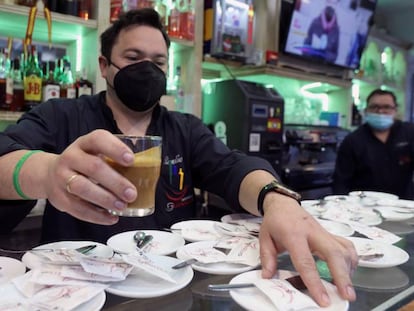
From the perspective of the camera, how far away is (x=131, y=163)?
59 cm

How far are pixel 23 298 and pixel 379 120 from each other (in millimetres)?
2685

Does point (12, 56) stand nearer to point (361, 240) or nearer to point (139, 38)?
point (139, 38)

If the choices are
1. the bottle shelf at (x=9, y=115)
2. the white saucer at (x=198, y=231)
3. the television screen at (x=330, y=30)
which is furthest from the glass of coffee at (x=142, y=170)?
the television screen at (x=330, y=30)

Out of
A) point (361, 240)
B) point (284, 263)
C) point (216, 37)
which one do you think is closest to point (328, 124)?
point (216, 37)

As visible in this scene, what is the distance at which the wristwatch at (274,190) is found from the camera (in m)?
0.89

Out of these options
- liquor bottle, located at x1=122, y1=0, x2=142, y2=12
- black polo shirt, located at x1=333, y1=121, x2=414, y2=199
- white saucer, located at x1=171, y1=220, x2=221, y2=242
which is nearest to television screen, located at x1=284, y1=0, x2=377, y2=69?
black polo shirt, located at x1=333, y1=121, x2=414, y2=199

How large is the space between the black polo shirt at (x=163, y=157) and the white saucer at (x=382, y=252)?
0.33m

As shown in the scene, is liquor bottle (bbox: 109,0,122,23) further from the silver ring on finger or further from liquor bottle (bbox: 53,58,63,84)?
the silver ring on finger

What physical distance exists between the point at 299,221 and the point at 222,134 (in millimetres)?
2044

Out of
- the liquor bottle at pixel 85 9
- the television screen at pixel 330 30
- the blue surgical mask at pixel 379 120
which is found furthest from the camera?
the television screen at pixel 330 30

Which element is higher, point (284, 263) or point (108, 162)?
point (108, 162)

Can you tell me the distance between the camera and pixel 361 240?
922 mm

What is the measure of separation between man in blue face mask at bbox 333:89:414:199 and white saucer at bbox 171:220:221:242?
1.92m

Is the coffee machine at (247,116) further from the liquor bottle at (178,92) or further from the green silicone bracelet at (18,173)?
the green silicone bracelet at (18,173)
